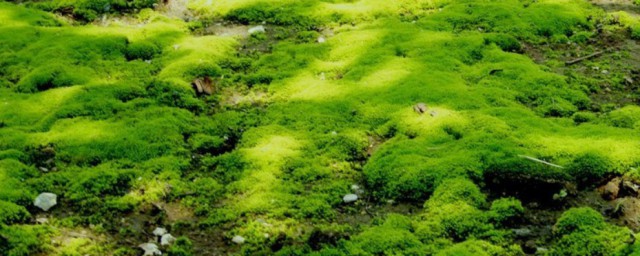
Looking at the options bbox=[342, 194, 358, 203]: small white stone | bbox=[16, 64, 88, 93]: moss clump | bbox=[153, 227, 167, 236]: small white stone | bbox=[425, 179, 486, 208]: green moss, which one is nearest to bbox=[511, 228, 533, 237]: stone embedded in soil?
bbox=[425, 179, 486, 208]: green moss

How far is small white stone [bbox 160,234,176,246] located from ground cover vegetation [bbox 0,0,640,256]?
0.16m

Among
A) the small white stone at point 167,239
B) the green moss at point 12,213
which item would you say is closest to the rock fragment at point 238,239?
A: the small white stone at point 167,239

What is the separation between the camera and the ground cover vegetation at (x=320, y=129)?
21.4 feet

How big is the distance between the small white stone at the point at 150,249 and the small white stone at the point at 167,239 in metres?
0.10

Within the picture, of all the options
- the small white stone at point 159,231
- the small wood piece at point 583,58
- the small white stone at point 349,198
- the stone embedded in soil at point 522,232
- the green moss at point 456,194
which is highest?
the green moss at point 456,194

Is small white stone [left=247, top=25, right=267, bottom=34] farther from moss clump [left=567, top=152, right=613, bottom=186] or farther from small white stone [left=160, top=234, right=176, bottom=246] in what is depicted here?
moss clump [left=567, top=152, right=613, bottom=186]

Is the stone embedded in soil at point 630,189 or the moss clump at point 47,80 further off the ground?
the moss clump at point 47,80

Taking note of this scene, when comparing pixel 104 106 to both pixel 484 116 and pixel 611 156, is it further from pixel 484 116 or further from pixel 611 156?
pixel 611 156

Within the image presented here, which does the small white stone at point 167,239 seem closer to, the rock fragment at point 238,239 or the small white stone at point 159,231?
the small white stone at point 159,231

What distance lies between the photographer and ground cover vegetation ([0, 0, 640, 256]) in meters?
6.53

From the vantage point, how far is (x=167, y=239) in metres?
6.44

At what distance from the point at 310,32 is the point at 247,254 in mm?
6314

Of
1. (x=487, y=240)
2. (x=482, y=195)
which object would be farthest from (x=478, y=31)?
(x=487, y=240)

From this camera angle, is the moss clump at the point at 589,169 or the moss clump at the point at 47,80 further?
the moss clump at the point at 47,80
